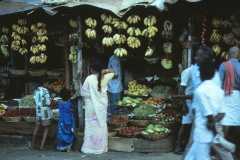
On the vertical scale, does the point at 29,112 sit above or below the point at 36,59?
below

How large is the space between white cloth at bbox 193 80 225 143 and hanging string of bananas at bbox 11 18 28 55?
24.0 ft

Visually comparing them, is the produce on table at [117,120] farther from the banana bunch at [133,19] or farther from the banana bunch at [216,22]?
the banana bunch at [216,22]

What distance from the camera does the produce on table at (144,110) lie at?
9367 millimetres

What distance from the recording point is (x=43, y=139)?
9594mm

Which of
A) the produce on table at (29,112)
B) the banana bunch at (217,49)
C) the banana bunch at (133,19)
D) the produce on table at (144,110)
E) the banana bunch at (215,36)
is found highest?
the banana bunch at (133,19)

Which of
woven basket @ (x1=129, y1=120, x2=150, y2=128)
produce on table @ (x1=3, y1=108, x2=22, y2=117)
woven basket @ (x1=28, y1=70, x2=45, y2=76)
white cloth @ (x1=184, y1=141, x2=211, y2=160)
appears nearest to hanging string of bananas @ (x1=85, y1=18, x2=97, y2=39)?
woven basket @ (x1=129, y1=120, x2=150, y2=128)

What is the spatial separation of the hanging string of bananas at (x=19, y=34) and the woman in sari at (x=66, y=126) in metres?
3.16

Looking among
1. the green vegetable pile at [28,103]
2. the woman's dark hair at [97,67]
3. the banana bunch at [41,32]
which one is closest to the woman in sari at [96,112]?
the woman's dark hair at [97,67]

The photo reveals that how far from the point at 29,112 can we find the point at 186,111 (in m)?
4.31

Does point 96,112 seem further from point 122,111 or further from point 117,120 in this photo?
point 122,111

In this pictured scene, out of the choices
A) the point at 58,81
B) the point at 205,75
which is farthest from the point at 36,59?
the point at 205,75

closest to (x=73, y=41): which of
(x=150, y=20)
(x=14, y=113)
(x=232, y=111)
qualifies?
(x=150, y=20)

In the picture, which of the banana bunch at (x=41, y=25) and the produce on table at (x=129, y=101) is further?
the banana bunch at (x=41, y=25)

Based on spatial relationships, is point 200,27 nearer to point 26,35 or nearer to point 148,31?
point 148,31
